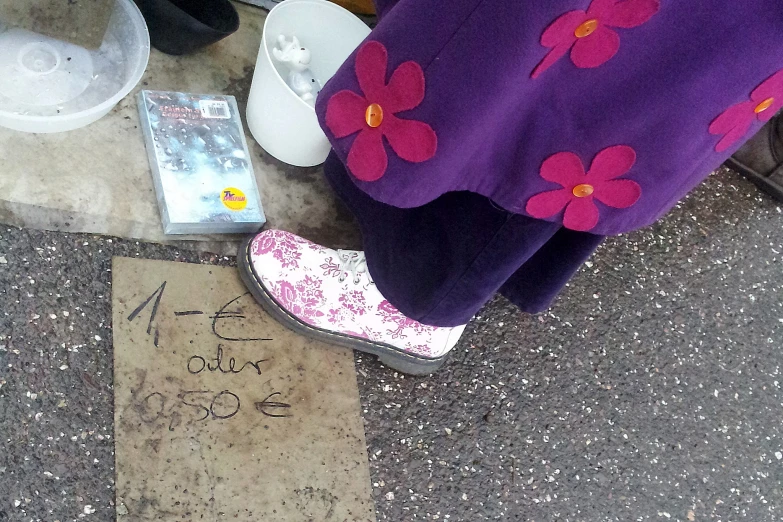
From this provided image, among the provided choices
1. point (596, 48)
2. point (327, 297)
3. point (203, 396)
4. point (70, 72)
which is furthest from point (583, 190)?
point (70, 72)

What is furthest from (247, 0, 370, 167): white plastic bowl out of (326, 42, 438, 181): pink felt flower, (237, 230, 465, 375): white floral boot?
(326, 42, 438, 181): pink felt flower

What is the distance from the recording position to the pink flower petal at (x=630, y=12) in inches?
19.1

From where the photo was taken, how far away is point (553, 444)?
1.01 m

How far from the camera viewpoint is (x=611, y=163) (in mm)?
562

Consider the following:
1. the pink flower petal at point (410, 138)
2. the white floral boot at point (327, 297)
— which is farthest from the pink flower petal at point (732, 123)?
the white floral boot at point (327, 297)

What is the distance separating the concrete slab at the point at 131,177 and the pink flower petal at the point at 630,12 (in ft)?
2.07

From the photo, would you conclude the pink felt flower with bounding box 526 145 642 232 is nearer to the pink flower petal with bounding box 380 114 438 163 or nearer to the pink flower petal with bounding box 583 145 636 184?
the pink flower petal with bounding box 583 145 636 184

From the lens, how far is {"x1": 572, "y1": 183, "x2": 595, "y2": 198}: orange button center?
0.58 meters

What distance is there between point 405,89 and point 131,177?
56cm

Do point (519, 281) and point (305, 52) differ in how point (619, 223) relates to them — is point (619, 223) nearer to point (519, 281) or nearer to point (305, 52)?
point (519, 281)

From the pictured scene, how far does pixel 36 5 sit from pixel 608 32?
0.79m

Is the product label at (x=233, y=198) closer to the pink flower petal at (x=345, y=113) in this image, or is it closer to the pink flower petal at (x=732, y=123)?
the pink flower petal at (x=345, y=113)

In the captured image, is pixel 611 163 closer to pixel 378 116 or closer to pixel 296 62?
pixel 378 116

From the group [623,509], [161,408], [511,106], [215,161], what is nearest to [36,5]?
[215,161]
